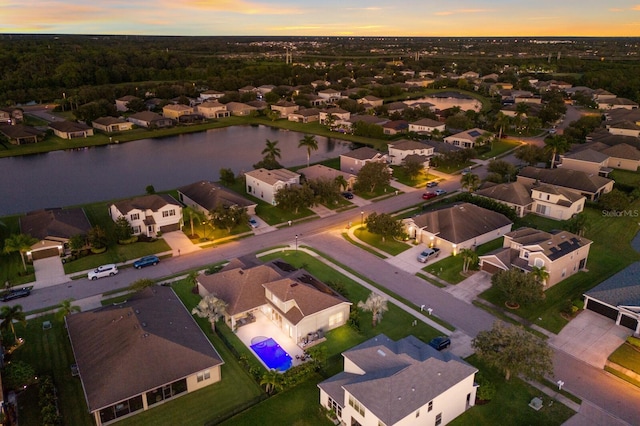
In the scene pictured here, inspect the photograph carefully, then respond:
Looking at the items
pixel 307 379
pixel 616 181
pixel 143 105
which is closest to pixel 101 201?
pixel 307 379

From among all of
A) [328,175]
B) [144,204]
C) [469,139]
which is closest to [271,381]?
[144,204]

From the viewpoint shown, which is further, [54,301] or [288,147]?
[288,147]

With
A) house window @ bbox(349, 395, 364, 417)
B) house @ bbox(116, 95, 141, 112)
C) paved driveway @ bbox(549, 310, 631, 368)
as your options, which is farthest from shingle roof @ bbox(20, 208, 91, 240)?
house @ bbox(116, 95, 141, 112)

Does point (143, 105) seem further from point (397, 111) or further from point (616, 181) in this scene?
point (616, 181)

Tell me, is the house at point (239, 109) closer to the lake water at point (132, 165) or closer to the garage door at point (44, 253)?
the lake water at point (132, 165)

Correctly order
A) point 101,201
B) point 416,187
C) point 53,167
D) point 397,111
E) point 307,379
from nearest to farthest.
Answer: point 307,379 → point 101,201 → point 416,187 → point 53,167 → point 397,111

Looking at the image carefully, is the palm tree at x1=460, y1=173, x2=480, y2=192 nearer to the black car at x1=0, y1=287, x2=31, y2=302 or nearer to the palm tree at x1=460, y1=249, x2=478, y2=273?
the palm tree at x1=460, y1=249, x2=478, y2=273

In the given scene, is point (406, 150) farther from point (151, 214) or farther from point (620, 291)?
point (620, 291)
